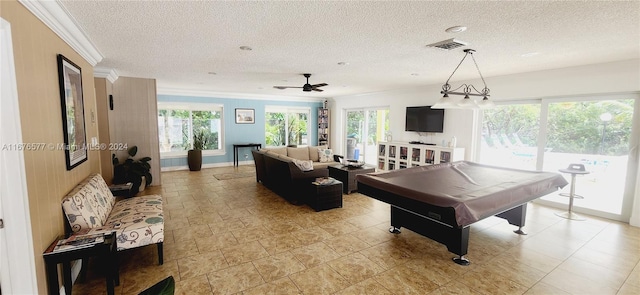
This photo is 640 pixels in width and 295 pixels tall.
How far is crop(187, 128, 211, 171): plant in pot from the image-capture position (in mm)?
7812

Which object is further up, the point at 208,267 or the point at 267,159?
the point at 267,159

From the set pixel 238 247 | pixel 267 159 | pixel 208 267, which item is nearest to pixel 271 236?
pixel 238 247

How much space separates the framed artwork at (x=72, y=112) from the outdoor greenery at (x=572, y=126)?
6.59m

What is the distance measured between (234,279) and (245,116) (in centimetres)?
692

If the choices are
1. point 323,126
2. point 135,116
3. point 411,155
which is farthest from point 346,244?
point 323,126

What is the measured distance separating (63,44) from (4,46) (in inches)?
47.7

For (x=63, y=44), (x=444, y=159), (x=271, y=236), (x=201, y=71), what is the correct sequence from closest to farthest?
1. (x=63, y=44)
2. (x=271, y=236)
3. (x=201, y=71)
4. (x=444, y=159)

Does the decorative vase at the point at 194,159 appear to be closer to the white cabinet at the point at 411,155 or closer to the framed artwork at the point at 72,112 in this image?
the framed artwork at the point at 72,112

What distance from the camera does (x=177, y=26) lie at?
103 inches

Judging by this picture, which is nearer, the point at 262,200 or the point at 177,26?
the point at 177,26

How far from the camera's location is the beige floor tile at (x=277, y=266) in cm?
263

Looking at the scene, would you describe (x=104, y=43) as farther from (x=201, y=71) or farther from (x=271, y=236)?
(x=271, y=236)

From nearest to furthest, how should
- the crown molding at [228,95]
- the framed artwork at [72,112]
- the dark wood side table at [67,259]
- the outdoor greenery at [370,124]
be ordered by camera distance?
the dark wood side table at [67,259] → the framed artwork at [72,112] → the crown molding at [228,95] → the outdoor greenery at [370,124]

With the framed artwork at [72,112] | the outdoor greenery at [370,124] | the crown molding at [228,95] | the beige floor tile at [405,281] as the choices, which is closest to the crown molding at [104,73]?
the framed artwork at [72,112]
